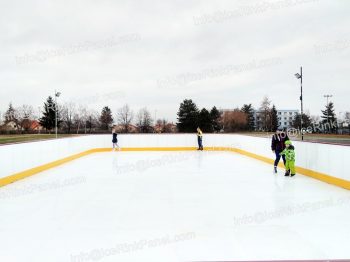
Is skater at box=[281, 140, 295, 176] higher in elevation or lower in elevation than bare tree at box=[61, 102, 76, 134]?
lower

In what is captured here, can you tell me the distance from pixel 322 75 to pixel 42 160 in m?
19.9

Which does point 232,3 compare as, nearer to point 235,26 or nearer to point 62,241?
point 235,26

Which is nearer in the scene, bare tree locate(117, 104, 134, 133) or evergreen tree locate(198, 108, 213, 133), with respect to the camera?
evergreen tree locate(198, 108, 213, 133)

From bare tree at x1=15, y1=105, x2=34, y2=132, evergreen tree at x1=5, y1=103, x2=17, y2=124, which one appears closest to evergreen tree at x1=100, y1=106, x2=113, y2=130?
bare tree at x1=15, y1=105, x2=34, y2=132

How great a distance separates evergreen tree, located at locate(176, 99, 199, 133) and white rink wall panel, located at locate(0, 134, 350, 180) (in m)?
43.6

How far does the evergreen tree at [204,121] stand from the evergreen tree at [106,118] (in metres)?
27.3

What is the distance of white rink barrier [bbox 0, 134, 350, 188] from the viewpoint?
8.54 meters

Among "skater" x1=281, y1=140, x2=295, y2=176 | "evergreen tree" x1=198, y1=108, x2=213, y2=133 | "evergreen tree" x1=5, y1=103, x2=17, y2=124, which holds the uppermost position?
"evergreen tree" x1=5, y1=103, x2=17, y2=124

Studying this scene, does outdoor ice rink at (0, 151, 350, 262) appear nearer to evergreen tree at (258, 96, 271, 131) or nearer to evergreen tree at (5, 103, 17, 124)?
evergreen tree at (258, 96, 271, 131)

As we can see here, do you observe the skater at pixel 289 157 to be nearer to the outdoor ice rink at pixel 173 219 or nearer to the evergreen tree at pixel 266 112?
the outdoor ice rink at pixel 173 219

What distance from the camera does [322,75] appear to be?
2189 cm

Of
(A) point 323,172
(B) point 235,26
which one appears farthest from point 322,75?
(A) point 323,172

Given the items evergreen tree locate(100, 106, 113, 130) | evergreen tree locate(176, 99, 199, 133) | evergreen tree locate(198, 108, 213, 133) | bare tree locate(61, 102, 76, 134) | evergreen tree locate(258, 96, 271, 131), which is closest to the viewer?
evergreen tree locate(176, 99, 199, 133)

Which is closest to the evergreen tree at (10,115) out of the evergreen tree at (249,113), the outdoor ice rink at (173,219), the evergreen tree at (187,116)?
the evergreen tree at (187,116)
